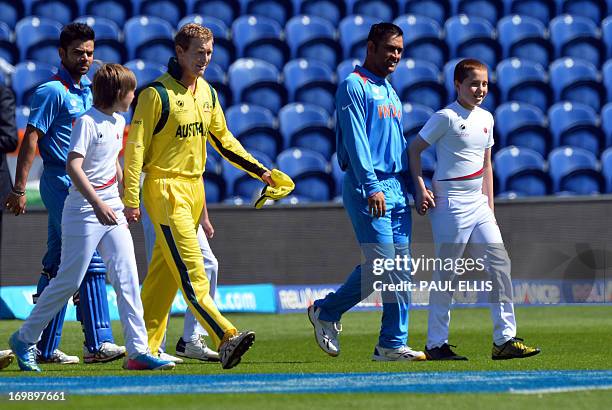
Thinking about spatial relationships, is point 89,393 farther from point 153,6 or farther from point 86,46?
point 153,6

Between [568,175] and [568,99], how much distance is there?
185 centimetres

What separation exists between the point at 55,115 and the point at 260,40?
9.32 metres

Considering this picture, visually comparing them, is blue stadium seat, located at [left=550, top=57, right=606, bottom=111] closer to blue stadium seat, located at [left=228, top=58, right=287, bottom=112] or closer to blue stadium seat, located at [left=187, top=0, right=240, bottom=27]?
blue stadium seat, located at [left=228, top=58, right=287, bottom=112]

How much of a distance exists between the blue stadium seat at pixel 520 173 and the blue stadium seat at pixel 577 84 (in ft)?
6.08

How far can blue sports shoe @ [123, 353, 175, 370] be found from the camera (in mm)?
7219

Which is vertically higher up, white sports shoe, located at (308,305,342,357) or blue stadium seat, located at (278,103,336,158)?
blue stadium seat, located at (278,103,336,158)

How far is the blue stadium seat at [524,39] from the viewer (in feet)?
Result: 57.2

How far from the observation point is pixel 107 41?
16.7m

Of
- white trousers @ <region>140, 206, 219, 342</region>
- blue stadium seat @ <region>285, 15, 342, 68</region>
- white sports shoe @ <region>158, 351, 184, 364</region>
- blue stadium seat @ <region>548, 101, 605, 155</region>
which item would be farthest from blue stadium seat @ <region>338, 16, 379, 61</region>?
white sports shoe @ <region>158, 351, 184, 364</region>

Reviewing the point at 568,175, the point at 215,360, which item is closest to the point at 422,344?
the point at 215,360

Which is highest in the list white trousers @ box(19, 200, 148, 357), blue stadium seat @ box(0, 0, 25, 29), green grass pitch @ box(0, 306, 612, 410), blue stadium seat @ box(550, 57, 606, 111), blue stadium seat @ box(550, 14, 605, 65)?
blue stadium seat @ box(0, 0, 25, 29)

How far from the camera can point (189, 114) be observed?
295 inches

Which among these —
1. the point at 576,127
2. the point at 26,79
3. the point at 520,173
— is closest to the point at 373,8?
the point at 576,127

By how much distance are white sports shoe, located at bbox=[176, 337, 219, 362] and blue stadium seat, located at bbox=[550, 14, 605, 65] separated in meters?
10.5
